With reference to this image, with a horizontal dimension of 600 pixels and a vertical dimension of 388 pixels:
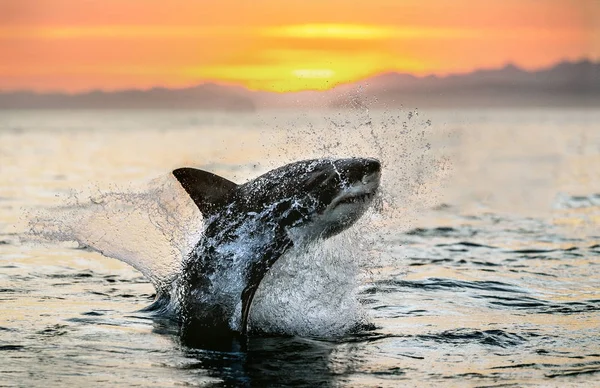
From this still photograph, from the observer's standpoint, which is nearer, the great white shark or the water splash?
the great white shark

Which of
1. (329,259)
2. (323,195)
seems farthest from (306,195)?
(329,259)

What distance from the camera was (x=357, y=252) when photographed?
14.1m

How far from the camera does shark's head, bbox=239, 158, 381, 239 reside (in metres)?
12.1

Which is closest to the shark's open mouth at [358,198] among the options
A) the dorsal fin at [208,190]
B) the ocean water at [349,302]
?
the ocean water at [349,302]

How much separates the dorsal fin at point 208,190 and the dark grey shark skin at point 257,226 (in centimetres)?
2

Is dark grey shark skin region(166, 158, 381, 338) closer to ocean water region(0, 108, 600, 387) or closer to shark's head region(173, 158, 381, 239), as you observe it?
shark's head region(173, 158, 381, 239)

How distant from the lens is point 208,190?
1284 centimetres

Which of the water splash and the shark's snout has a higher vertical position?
the shark's snout

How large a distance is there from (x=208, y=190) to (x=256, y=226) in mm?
946

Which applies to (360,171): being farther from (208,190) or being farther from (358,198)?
(208,190)

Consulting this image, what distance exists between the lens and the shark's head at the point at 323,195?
476 inches

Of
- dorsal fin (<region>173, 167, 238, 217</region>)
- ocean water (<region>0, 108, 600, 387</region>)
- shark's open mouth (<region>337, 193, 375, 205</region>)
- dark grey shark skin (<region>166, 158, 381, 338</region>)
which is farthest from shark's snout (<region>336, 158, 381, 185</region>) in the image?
dorsal fin (<region>173, 167, 238, 217</region>)

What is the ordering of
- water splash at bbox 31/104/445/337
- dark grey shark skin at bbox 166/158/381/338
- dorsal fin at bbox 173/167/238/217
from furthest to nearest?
water splash at bbox 31/104/445/337
dorsal fin at bbox 173/167/238/217
dark grey shark skin at bbox 166/158/381/338

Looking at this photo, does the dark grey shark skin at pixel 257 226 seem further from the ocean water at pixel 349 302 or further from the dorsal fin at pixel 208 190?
the ocean water at pixel 349 302
